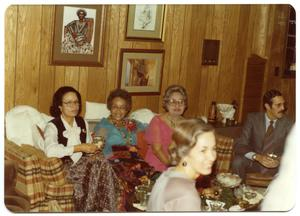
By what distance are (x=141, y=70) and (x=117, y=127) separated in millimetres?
742

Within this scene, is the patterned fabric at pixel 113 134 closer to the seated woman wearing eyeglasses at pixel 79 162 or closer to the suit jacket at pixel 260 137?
the seated woman wearing eyeglasses at pixel 79 162

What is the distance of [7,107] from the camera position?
3.37m

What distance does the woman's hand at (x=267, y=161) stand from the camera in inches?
132

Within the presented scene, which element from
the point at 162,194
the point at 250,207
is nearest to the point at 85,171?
the point at 250,207

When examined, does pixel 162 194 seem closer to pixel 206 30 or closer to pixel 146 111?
pixel 146 111

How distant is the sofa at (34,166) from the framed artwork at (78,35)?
0.51 metres

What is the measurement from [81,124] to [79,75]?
0.59m

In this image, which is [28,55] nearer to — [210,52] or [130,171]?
[130,171]

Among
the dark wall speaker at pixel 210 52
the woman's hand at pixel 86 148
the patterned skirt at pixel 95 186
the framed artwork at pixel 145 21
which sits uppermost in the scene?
the framed artwork at pixel 145 21

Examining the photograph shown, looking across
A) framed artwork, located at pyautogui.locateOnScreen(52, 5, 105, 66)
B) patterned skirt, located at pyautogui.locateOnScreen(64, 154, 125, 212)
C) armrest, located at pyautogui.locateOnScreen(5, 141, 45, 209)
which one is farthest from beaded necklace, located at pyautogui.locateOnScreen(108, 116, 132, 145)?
armrest, located at pyautogui.locateOnScreen(5, 141, 45, 209)

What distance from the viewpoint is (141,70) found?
405cm

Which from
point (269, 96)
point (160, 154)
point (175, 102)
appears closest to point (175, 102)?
point (175, 102)

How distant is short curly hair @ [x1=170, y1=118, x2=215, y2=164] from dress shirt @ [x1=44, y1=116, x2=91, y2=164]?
1.25 metres

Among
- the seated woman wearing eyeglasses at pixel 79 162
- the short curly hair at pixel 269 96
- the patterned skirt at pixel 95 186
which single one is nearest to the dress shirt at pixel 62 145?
the seated woman wearing eyeglasses at pixel 79 162
